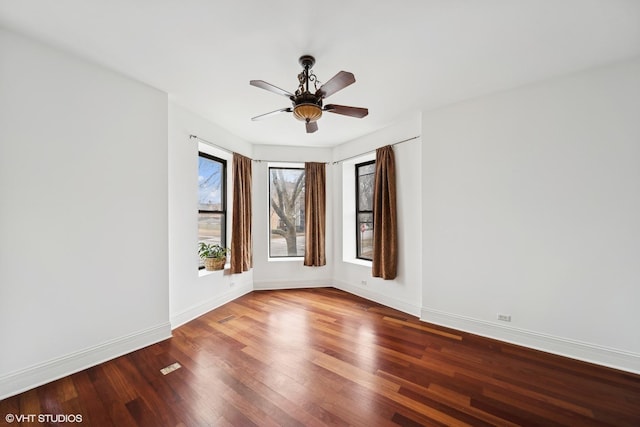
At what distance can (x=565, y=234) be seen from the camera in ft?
7.93

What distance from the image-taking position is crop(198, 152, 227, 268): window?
384 centimetres

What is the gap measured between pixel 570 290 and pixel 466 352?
116cm

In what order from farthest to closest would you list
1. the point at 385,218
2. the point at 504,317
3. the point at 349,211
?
the point at 349,211 < the point at 385,218 < the point at 504,317

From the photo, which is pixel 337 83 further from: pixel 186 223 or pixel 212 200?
pixel 212 200

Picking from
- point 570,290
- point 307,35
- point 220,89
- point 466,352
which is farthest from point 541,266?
point 220,89

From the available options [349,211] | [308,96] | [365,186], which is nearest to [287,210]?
[349,211]

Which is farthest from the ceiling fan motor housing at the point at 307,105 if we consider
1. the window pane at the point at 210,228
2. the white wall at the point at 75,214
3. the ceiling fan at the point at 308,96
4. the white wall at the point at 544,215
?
the window pane at the point at 210,228

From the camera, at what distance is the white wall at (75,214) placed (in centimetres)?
187

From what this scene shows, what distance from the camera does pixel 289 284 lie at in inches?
185

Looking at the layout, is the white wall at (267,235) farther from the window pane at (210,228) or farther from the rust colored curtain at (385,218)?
the rust colored curtain at (385,218)

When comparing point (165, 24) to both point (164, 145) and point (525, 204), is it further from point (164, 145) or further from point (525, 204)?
point (525, 204)

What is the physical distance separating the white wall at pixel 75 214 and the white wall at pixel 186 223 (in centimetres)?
28

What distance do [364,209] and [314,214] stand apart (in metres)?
0.94

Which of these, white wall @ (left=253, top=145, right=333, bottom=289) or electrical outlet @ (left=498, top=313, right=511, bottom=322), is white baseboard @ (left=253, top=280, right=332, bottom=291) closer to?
white wall @ (left=253, top=145, right=333, bottom=289)
